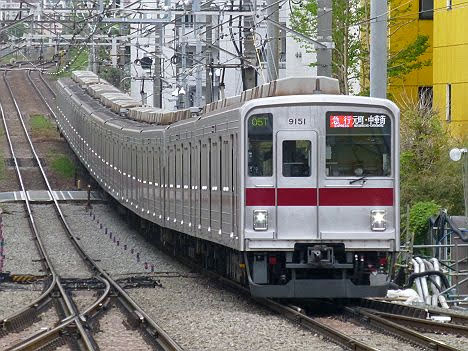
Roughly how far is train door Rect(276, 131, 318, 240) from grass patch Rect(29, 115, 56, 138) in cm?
4243

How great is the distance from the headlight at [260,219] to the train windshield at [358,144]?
92cm

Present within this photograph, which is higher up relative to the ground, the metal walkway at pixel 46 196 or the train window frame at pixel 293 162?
the train window frame at pixel 293 162

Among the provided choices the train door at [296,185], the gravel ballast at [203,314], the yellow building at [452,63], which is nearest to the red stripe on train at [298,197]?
the train door at [296,185]

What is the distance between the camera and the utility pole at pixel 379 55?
61.5 feet

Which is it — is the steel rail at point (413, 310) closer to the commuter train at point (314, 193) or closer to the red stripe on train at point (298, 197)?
the commuter train at point (314, 193)

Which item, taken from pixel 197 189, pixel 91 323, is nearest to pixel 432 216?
pixel 197 189

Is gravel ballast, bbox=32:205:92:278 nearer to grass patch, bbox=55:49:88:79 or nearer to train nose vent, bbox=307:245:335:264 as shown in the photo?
train nose vent, bbox=307:245:335:264

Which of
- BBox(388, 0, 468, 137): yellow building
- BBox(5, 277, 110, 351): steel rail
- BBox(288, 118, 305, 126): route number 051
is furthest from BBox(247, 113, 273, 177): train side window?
BBox(388, 0, 468, 137): yellow building

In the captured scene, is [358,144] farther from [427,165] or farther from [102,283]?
[427,165]

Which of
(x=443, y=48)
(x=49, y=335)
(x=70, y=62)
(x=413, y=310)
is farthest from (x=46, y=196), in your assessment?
(x=49, y=335)

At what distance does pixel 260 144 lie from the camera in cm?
1567

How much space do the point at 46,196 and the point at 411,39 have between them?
41.2 ft

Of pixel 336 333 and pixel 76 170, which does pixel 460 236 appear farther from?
pixel 76 170

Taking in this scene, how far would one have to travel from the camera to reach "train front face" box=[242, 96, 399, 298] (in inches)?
607
